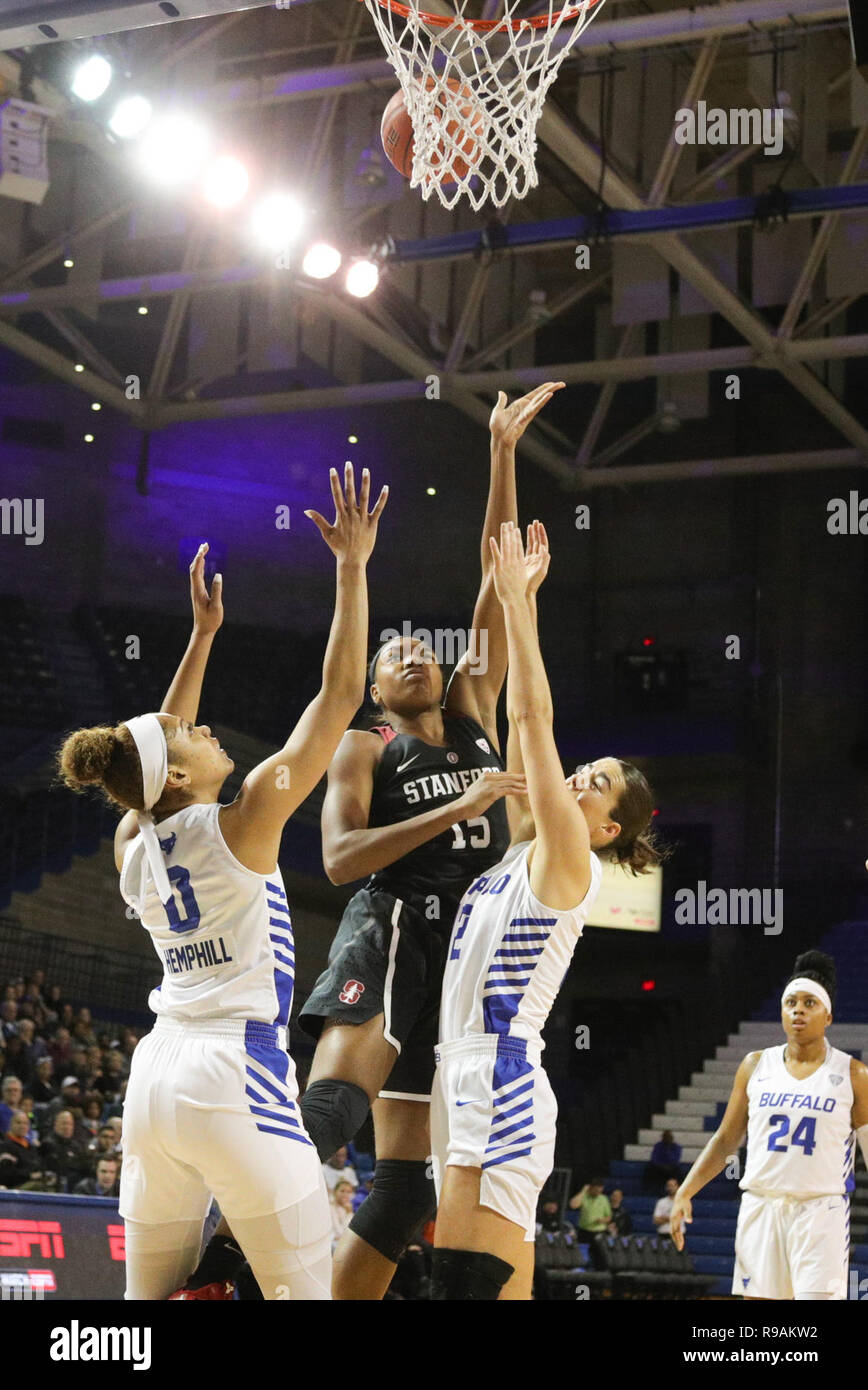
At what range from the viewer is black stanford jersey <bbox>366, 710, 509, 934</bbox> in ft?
15.4

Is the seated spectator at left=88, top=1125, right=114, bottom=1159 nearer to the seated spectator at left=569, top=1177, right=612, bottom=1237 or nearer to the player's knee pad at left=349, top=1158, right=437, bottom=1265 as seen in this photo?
the seated spectator at left=569, top=1177, right=612, bottom=1237

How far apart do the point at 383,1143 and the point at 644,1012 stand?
1273 cm

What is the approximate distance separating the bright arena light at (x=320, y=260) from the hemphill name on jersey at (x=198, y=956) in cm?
839

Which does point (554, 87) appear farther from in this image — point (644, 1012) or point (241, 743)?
point (644, 1012)

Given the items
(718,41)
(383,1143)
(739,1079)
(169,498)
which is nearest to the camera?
(383,1143)

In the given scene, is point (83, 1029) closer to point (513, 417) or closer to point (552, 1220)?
point (552, 1220)

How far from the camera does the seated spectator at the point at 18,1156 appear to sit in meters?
9.51

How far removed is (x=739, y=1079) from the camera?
662 cm

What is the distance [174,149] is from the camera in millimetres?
10000

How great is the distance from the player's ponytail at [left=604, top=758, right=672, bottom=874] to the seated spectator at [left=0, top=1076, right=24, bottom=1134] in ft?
24.3

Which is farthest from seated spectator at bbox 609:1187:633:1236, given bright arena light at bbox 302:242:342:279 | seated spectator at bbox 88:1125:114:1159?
bright arena light at bbox 302:242:342:279

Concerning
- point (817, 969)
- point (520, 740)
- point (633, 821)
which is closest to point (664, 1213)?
point (817, 969)

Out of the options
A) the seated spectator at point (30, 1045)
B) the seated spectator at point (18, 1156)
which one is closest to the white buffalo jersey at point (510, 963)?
the seated spectator at point (18, 1156)
